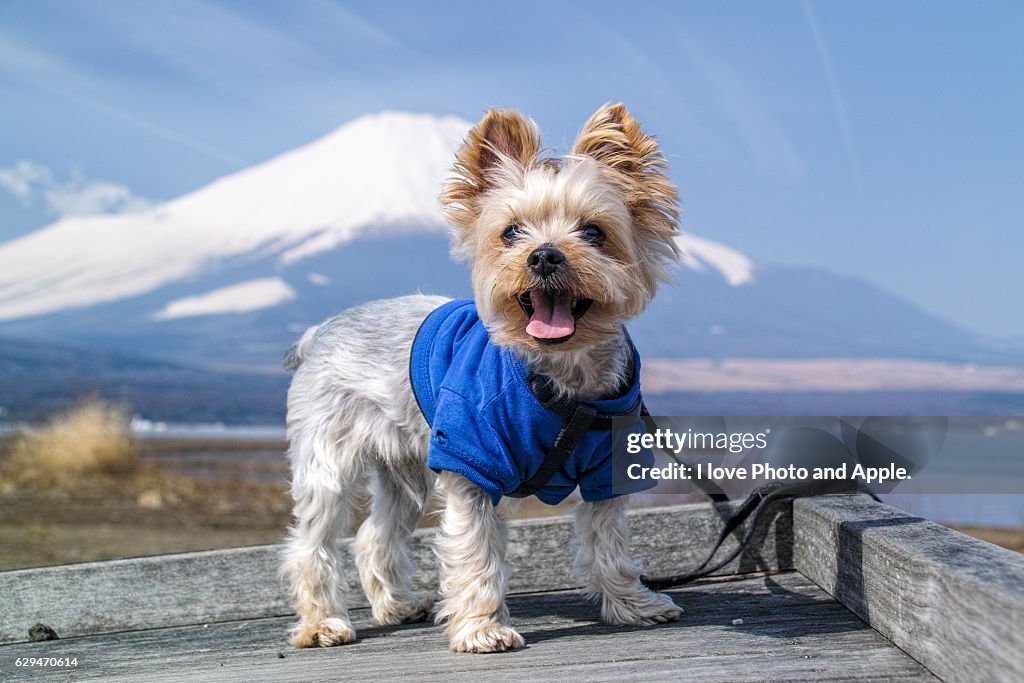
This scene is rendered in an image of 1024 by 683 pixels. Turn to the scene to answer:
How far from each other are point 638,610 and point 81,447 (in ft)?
69.6

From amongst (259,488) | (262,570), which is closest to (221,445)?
(259,488)

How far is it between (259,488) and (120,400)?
3.87 meters

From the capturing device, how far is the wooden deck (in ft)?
12.5

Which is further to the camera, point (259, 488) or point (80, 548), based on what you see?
point (259, 488)

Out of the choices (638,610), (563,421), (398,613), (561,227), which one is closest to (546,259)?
(561,227)

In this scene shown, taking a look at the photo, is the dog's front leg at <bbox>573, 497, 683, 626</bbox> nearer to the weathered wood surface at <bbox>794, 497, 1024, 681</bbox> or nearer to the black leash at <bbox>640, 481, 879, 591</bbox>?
the black leash at <bbox>640, 481, 879, 591</bbox>

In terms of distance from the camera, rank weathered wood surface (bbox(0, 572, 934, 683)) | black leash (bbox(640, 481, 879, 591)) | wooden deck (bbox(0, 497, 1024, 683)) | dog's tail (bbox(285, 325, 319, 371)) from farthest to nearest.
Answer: dog's tail (bbox(285, 325, 319, 371))
black leash (bbox(640, 481, 879, 591))
weathered wood surface (bbox(0, 572, 934, 683))
wooden deck (bbox(0, 497, 1024, 683))

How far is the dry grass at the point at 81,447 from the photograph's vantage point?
23.5 metres

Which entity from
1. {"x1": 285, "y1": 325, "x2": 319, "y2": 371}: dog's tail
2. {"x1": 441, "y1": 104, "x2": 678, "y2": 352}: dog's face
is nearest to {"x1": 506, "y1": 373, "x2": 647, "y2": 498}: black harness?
{"x1": 441, "y1": 104, "x2": 678, "y2": 352}: dog's face

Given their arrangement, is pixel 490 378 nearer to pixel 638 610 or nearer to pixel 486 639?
pixel 486 639

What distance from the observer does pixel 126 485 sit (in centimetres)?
2284

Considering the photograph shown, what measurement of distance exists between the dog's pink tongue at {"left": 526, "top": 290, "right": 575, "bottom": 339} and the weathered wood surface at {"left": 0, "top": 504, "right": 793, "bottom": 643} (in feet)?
5.51

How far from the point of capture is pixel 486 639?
468 cm

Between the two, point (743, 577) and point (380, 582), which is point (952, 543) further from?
point (380, 582)
